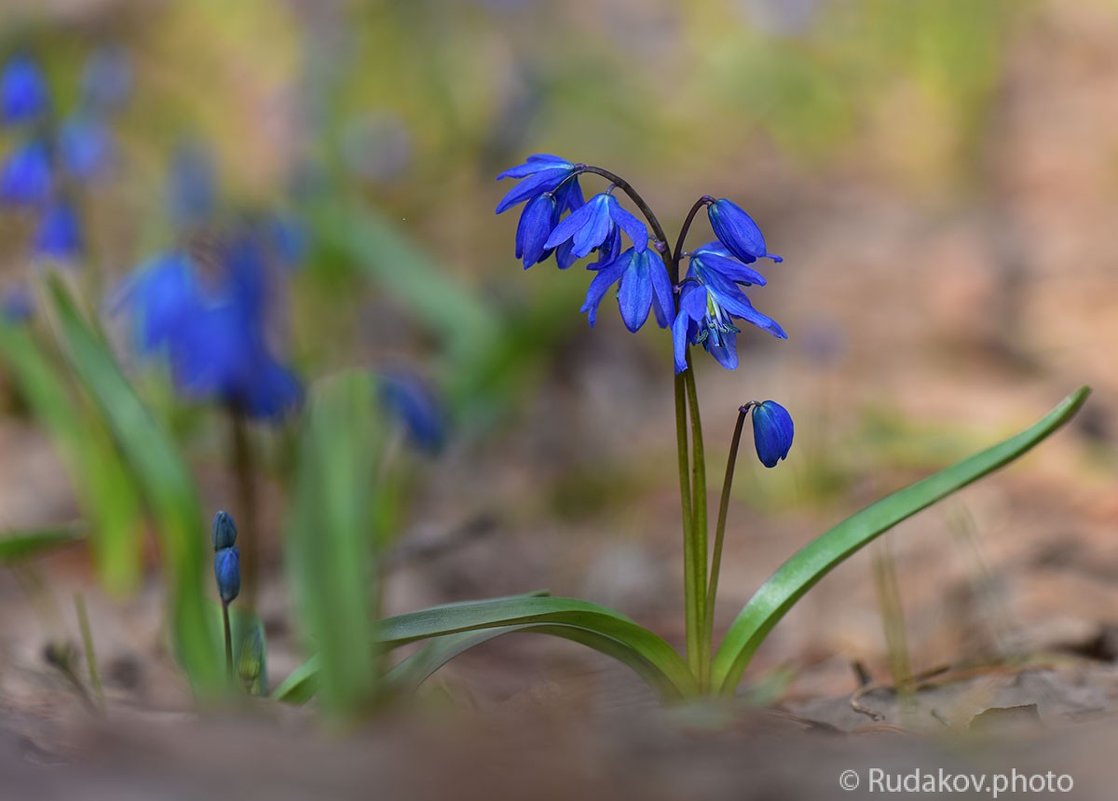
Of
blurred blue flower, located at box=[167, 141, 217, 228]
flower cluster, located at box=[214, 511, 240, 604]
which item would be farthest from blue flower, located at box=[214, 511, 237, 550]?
blurred blue flower, located at box=[167, 141, 217, 228]

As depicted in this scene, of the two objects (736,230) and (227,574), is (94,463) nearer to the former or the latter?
(227,574)

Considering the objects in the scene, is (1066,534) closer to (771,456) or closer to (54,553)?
(771,456)

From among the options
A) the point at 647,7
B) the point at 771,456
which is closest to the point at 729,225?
the point at 771,456

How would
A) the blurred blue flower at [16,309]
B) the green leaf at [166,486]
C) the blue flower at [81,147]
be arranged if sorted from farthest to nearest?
the blue flower at [81,147] → the blurred blue flower at [16,309] → the green leaf at [166,486]

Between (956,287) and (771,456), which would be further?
(956,287)

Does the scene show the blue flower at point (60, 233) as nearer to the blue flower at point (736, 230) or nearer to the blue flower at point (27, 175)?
the blue flower at point (27, 175)

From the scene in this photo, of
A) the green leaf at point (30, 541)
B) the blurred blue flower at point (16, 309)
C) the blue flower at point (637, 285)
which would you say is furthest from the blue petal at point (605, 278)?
the blurred blue flower at point (16, 309)
